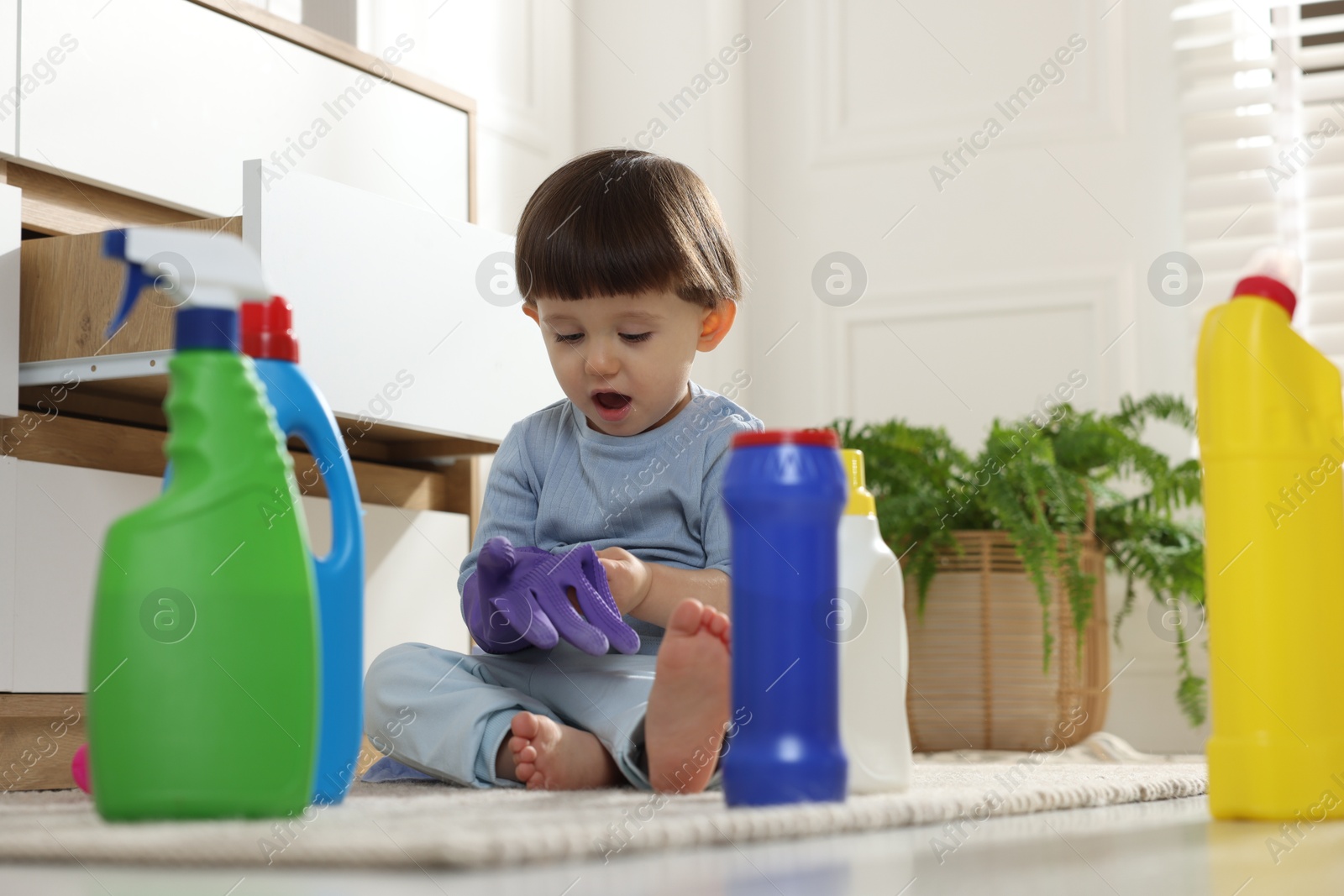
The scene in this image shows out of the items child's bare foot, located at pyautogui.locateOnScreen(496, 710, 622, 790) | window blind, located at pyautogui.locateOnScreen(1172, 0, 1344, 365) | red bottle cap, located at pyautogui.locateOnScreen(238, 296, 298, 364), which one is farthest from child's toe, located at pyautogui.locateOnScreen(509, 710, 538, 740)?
window blind, located at pyautogui.locateOnScreen(1172, 0, 1344, 365)

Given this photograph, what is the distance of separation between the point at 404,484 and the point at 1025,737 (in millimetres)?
937

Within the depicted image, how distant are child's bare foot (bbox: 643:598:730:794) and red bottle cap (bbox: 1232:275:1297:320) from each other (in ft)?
1.15

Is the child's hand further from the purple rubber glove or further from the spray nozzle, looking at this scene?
the spray nozzle

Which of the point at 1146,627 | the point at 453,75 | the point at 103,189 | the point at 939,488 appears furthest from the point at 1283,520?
the point at 453,75

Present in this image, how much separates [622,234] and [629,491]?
23cm

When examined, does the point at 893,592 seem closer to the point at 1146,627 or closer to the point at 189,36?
the point at 189,36

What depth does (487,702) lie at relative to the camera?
108 centimetres

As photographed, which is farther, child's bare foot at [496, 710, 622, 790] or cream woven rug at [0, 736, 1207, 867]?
child's bare foot at [496, 710, 622, 790]

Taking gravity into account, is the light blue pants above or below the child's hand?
below

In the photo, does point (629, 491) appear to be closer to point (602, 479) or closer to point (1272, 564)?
point (602, 479)

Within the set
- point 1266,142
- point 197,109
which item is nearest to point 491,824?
point 197,109

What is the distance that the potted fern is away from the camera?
6.36 feet

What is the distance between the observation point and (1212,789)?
0.75 meters

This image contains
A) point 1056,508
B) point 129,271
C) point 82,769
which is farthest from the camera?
point 1056,508
